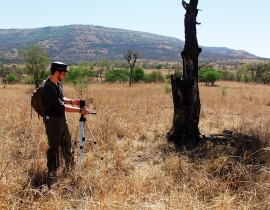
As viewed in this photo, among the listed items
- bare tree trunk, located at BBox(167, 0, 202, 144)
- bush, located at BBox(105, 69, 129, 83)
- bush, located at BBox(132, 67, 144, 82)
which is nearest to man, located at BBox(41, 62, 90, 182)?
bare tree trunk, located at BBox(167, 0, 202, 144)

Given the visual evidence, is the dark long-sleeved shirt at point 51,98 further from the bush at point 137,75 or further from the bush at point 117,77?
the bush at point 137,75

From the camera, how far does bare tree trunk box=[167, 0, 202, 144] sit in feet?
17.9

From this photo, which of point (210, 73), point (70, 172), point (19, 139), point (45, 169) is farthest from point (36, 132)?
point (210, 73)

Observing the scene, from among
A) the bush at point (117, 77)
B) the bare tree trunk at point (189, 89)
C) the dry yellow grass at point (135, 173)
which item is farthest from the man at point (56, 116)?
the bush at point (117, 77)

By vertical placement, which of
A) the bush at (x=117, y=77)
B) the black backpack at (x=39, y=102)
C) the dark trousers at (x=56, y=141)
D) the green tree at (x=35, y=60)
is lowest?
the dark trousers at (x=56, y=141)

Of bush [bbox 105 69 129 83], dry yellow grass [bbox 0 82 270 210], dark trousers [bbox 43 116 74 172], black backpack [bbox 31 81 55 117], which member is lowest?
dry yellow grass [bbox 0 82 270 210]

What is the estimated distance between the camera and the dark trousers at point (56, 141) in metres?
3.65

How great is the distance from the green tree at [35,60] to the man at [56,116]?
19.0 m

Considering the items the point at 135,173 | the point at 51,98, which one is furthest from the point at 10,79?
the point at 135,173

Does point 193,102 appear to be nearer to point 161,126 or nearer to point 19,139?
point 161,126

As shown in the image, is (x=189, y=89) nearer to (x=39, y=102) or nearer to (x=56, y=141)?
(x=56, y=141)

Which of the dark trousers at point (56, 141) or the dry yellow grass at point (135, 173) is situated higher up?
the dark trousers at point (56, 141)

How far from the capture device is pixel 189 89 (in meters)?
5.47

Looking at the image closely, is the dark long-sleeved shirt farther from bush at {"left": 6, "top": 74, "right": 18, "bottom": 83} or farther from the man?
bush at {"left": 6, "top": 74, "right": 18, "bottom": 83}
